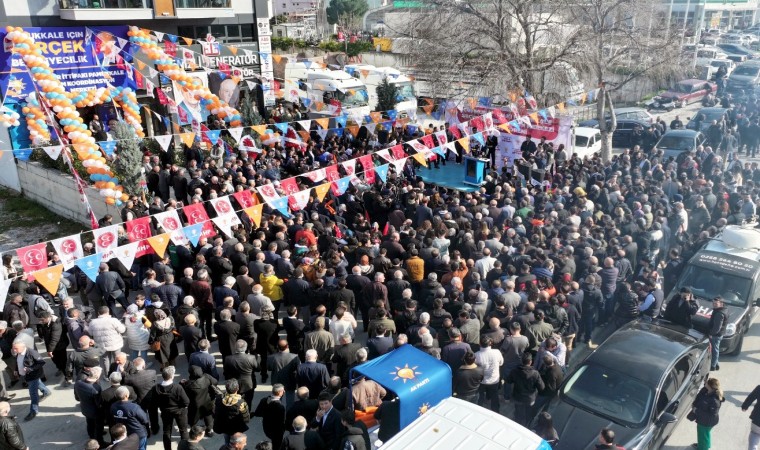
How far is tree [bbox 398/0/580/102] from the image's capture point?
21719mm

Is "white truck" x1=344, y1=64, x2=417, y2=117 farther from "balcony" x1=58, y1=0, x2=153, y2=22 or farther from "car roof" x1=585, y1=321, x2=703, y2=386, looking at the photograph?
"car roof" x1=585, y1=321, x2=703, y2=386

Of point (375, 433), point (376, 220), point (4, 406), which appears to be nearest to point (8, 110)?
point (376, 220)

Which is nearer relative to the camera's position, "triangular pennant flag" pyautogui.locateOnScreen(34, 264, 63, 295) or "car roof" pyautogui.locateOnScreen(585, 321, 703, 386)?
"car roof" pyautogui.locateOnScreen(585, 321, 703, 386)

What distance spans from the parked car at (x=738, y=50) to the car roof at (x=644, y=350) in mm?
47617

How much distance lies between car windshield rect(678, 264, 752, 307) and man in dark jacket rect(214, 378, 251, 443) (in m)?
8.15

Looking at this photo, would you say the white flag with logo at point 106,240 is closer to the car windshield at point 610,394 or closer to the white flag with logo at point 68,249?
the white flag with logo at point 68,249

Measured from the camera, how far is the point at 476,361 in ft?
27.7

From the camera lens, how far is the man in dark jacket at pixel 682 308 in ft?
32.1

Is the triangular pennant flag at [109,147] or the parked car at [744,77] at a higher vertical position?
the triangular pennant flag at [109,147]

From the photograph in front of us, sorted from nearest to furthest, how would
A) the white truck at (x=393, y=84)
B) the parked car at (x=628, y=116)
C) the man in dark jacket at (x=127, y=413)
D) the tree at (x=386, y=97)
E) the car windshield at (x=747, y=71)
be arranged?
the man in dark jacket at (x=127, y=413), the parked car at (x=628, y=116), the tree at (x=386, y=97), the white truck at (x=393, y=84), the car windshield at (x=747, y=71)

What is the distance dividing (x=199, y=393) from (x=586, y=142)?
18214 millimetres

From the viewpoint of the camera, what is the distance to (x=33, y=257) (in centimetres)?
988

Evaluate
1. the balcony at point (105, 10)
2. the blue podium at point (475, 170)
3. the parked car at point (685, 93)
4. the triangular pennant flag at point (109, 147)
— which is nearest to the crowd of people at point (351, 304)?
the triangular pennant flag at point (109, 147)

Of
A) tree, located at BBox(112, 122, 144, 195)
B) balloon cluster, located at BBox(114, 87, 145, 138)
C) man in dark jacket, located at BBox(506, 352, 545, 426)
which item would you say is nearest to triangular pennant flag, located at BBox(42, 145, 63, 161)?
tree, located at BBox(112, 122, 144, 195)
